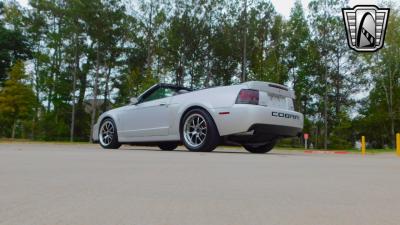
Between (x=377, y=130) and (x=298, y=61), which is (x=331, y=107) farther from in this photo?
(x=377, y=130)

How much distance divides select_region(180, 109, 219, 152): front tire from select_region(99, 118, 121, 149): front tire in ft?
7.98

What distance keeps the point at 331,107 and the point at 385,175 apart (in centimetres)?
3759

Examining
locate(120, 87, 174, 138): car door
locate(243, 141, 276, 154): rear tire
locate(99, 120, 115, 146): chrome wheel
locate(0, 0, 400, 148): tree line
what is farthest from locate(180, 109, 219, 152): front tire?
locate(0, 0, 400, 148): tree line

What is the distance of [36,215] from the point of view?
7.79 ft

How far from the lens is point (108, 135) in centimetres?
1152

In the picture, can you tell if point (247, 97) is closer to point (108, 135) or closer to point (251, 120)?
point (251, 120)

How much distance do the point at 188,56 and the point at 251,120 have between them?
33.2 m

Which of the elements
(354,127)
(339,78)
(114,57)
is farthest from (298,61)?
(114,57)

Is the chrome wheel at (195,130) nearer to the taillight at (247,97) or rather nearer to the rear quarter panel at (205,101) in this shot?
the rear quarter panel at (205,101)

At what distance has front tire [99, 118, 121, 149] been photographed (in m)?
11.3

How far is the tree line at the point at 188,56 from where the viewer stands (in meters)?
39.7

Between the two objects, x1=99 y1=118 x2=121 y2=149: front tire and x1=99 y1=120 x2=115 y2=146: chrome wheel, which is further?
x1=99 y1=120 x2=115 y2=146: chrome wheel

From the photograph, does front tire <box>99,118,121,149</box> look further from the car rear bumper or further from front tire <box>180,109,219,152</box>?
the car rear bumper

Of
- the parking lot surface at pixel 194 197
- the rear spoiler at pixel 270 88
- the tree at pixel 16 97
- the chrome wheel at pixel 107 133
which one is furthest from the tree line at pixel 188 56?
the parking lot surface at pixel 194 197
